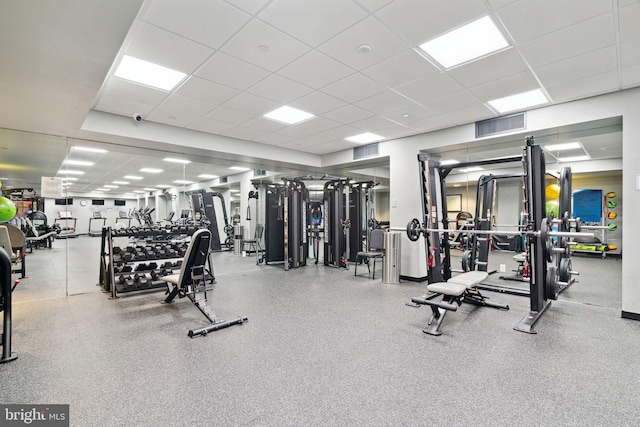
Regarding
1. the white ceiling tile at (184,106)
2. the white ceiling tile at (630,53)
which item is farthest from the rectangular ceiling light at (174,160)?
the white ceiling tile at (630,53)

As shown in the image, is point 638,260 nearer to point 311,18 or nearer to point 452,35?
point 452,35

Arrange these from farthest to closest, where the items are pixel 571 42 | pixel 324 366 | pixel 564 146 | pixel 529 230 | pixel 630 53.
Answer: pixel 564 146 → pixel 529 230 → pixel 630 53 → pixel 571 42 → pixel 324 366

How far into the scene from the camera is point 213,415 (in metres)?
1.88

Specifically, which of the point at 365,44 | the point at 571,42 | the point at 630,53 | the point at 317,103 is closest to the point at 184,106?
Answer: the point at 317,103

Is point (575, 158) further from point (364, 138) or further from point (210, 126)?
point (210, 126)

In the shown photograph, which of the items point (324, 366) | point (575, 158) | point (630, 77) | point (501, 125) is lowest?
point (324, 366)

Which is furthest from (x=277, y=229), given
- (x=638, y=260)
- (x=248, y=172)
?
(x=638, y=260)

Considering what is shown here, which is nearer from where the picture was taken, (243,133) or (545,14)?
(545,14)

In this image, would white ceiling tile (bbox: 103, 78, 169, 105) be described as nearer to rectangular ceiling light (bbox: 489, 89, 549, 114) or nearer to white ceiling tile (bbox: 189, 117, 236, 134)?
white ceiling tile (bbox: 189, 117, 236, 134)

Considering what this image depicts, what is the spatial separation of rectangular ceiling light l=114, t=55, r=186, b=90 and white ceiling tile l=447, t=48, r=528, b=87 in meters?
3.06

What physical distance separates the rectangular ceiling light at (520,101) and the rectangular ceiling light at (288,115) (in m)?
2.69

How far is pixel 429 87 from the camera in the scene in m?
3.68

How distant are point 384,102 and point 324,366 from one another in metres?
3.39

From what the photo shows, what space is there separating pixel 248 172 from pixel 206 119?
4.02m
